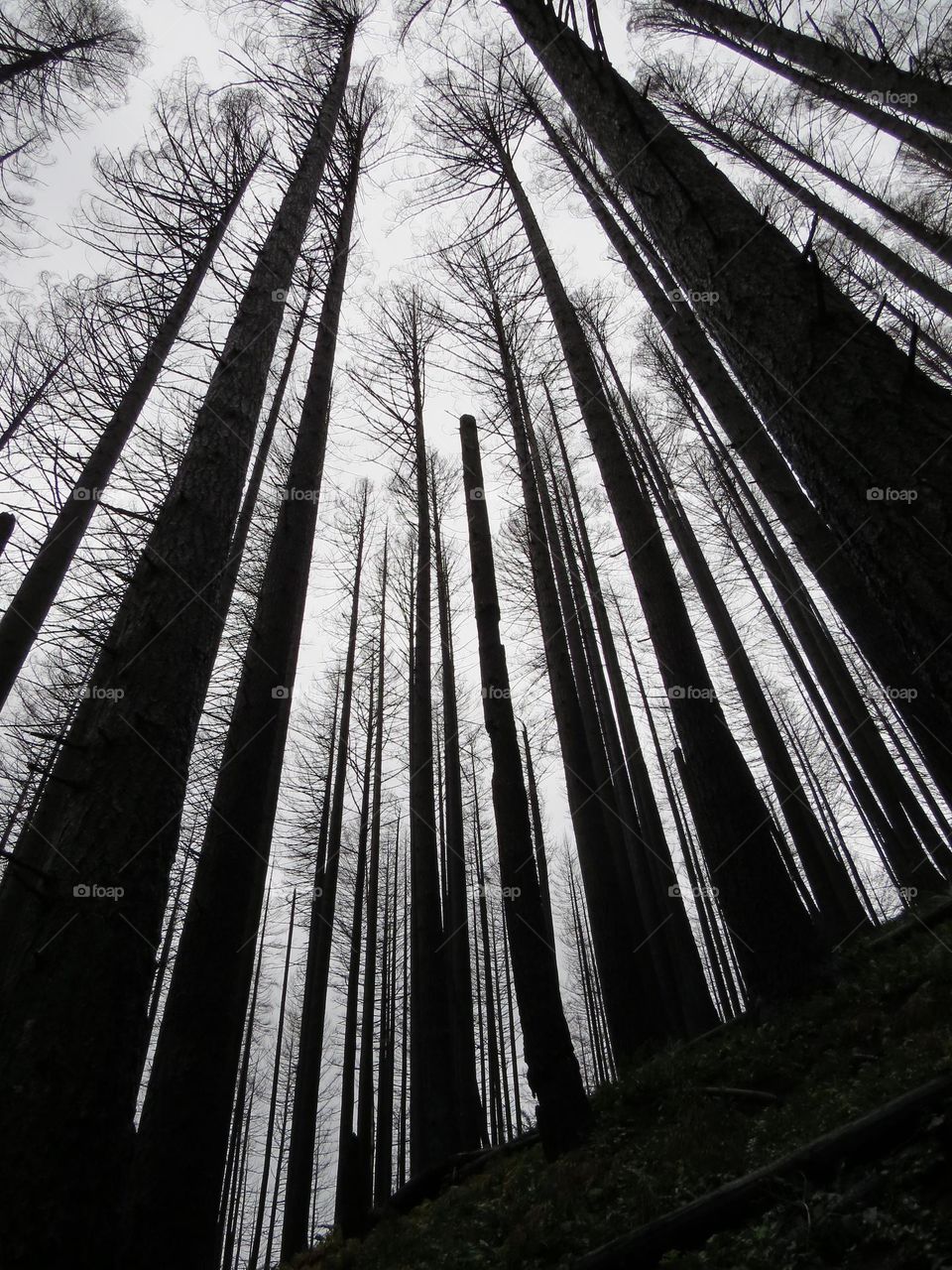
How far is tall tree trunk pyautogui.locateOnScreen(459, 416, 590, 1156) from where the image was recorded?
4.34 m

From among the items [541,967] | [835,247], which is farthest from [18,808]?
[835,247]

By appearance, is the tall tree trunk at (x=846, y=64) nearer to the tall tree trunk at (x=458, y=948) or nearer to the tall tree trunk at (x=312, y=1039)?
the tall tree trunk at (x=458, y=948)

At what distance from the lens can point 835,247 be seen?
13578 mm

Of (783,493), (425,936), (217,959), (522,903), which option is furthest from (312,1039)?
(783,493)

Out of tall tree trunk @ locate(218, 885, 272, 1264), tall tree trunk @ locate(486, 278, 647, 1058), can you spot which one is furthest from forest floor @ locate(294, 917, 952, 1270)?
tall tree trunk @ locate(218, 885, 272, 1264)

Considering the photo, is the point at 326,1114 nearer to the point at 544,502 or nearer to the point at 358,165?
the point at 544,502

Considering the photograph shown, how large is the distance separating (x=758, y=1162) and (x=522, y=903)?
2.41 m

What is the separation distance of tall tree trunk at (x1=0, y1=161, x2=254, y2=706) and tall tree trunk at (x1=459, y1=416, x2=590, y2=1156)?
12.5ft

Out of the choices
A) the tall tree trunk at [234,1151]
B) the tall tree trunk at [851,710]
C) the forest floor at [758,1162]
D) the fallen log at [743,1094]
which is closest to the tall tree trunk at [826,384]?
the forest floor at [758,1162]

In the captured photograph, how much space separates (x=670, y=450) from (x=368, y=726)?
30.6 ft

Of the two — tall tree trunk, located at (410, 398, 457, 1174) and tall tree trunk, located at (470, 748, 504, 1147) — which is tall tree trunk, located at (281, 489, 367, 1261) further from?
tall tree trunk, located at (470, 748, 504, 1147)

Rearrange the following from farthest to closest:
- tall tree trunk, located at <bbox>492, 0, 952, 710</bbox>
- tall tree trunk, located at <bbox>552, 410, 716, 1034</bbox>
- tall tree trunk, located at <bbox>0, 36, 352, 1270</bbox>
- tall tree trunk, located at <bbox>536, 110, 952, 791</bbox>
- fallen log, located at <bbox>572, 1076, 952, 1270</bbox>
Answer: tall tree trunk, located at <bbox>552, 410, 716, 1034</bbox> → tall tree trunk, located at <bbox>536, 110, 952, 791</bbox> → fallen log, located at <bbox>572, 1076, 952, 1270</bbox> → tall tree trunk, located at <bbox>0, 36, 352, 1270</bbox> → tall tree trunk, located at <bbox>492, 0, 952, 710</bbox>

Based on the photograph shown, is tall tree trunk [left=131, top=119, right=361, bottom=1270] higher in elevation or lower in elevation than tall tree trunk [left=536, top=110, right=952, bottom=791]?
lower

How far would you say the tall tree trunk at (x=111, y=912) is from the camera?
5.74 feet
